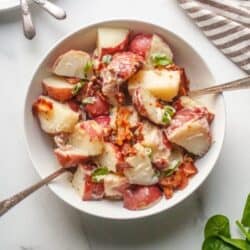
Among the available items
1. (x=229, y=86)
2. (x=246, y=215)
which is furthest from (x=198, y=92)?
(x=246, y=215)

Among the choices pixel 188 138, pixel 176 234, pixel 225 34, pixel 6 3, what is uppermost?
pixel 6 3

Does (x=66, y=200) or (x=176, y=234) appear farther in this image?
(x=176, y=234)

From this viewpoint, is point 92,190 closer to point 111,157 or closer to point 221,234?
point 111,157

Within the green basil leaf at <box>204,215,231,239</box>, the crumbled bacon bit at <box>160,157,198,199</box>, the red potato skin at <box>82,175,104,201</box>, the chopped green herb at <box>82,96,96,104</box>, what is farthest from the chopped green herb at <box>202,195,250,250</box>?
the chopped green herb at <box>82,96,96,104</box>

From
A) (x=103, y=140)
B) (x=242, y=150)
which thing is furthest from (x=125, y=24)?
(x=242, y=150)

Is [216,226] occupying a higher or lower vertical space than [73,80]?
lower

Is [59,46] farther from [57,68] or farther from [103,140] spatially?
[103,140]
